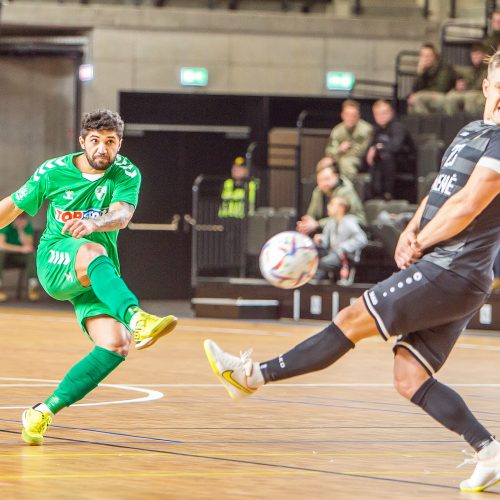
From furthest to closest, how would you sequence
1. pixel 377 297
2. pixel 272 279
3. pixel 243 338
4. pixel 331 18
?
pixel 331 18 → pixel 243 338 → pixel 272 279 → pixel 377 297

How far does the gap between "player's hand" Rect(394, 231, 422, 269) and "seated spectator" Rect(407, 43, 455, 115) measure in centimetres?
1344

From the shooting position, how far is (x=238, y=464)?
5.68m

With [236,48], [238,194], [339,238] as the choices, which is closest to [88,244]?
[339,238]

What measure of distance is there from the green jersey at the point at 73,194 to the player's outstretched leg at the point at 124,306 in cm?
27

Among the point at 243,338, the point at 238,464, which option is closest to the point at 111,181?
the point at 238,464

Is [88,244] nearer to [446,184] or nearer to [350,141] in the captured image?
[446,184]

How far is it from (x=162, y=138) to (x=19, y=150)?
8.97 ft

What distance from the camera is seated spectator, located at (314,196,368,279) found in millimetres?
16281

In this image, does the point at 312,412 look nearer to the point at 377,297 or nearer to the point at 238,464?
the point at 238,464

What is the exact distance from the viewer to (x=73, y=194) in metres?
6.57

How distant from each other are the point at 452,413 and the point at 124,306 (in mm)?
1698

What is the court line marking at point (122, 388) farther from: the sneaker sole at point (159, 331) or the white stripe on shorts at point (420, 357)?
the white stripe on shorts at point (420, 357)

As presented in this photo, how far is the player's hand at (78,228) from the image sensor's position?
622cm

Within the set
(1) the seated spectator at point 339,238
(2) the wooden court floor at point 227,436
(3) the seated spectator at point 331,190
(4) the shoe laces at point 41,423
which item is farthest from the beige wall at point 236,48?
(4) the shoe laces at point 41,423
